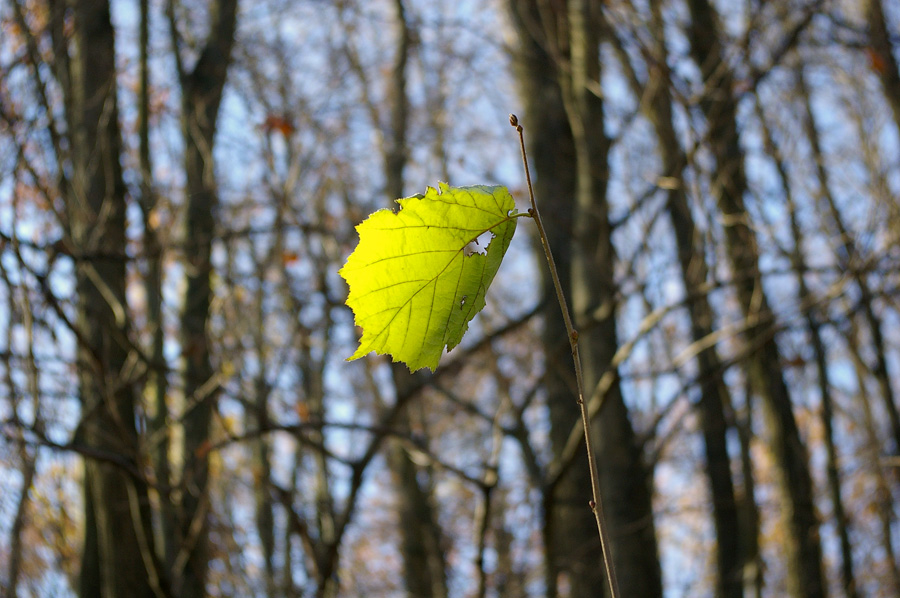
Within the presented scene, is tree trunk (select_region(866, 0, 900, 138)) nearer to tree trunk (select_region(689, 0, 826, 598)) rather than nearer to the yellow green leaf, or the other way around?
tree trunk (select_region(689, 0, 826, 598))

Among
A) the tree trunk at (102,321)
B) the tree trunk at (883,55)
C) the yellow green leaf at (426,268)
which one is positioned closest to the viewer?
the yellow green leaf at (426,268)

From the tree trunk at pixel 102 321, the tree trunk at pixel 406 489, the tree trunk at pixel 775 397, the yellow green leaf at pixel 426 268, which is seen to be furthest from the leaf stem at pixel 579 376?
the tree trunk at pixel 406 489

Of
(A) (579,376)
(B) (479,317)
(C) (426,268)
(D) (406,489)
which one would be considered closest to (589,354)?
(B) (479,317)

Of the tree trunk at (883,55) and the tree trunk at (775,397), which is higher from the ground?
the tree trunk at (883,55)

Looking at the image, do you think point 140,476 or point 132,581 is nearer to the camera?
point 140,476

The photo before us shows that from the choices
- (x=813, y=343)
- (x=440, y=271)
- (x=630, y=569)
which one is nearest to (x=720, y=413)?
(x=813, y=343)

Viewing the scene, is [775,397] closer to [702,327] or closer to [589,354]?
[702,327]

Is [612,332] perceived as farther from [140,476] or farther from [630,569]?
[140,476]

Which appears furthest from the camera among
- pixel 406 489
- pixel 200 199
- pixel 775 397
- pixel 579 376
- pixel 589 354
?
pixel 406 489

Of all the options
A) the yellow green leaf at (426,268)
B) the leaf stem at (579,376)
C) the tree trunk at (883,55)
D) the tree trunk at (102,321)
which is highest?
the tree trunk at (883,55)

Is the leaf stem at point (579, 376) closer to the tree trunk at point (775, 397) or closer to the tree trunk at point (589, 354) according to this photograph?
the tree trunk at point (589, 354)

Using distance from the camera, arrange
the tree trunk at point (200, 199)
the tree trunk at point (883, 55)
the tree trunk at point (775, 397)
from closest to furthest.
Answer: the tree trunk at point (200, 199)
the tree trunk at point (883, 55)
the tree trunk at point (775, 397)
